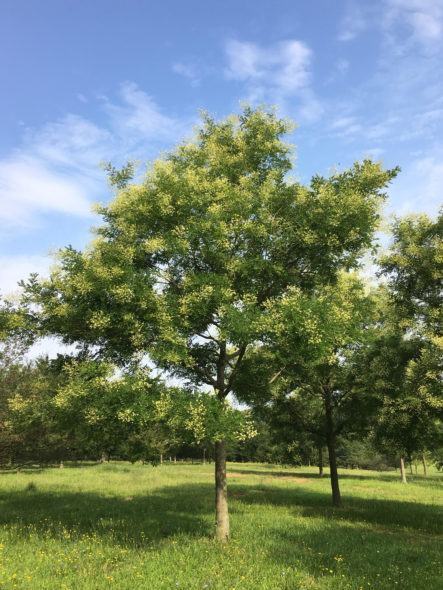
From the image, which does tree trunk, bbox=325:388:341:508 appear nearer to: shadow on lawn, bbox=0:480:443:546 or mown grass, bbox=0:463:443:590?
shadow on lawn, bbox=0:480:443:546

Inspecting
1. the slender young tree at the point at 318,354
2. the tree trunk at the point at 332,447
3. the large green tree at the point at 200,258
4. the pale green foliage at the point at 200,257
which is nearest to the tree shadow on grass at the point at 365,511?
the tree trunk at the point at 332,447

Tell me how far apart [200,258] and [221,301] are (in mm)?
2454

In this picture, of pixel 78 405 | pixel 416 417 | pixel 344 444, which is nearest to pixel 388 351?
pixel 416 417

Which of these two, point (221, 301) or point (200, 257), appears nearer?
point (221, 301)

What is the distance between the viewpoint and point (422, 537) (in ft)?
50.3

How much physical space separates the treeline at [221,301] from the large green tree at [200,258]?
60 mm

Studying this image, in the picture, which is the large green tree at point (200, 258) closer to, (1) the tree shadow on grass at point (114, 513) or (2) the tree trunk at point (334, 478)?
(1) the tree shadow on grass at point (114, 513)

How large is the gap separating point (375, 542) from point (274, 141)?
16.2 m

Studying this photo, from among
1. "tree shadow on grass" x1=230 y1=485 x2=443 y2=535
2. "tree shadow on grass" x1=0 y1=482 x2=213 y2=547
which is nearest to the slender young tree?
"tree shadow on grass" x1=230 y1=485 x2=443 y2=535

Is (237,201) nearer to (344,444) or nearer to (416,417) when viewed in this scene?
(416,417)

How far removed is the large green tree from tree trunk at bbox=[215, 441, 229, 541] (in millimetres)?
38

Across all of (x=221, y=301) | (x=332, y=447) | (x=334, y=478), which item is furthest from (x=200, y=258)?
(x=334, y=478)

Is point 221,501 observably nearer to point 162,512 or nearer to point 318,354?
point 318,354

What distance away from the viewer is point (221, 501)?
43.7 ft
